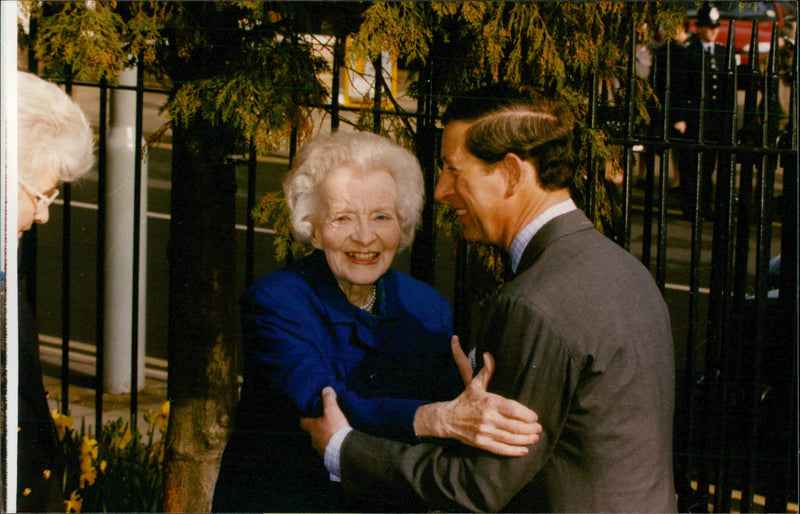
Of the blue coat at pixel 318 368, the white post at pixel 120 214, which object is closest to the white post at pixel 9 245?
the blue coat at pixel 318 368

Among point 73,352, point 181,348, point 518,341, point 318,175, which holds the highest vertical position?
point 318,175

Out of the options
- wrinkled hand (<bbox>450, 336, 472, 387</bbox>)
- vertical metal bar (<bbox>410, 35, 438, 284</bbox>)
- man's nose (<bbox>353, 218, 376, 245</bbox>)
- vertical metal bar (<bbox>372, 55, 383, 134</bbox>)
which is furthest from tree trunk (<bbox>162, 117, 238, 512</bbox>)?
wrinkled hand (<bbox>450, 336, 472, 387</bbox>)

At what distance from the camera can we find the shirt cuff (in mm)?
2260

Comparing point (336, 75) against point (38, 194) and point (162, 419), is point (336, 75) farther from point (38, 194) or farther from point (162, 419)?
point (162, 419)

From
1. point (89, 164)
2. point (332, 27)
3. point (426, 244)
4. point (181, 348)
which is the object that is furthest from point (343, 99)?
point (181, 348)

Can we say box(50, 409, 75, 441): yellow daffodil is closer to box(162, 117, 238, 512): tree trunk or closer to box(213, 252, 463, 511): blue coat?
box(162, 117, 238, 512): tree trunk

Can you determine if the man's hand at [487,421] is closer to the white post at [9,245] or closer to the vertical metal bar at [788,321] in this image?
the white post at [9,245]

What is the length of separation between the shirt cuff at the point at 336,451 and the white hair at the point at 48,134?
0.91m

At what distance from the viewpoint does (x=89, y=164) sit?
238 cm

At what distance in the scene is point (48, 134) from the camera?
2.26 metres

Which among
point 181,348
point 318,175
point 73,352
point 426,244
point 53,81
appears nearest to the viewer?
point 318,175

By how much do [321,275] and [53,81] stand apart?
925 millimetres

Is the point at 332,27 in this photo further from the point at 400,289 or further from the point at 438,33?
the point at 400,289

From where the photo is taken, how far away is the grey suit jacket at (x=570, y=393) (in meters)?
2.01
